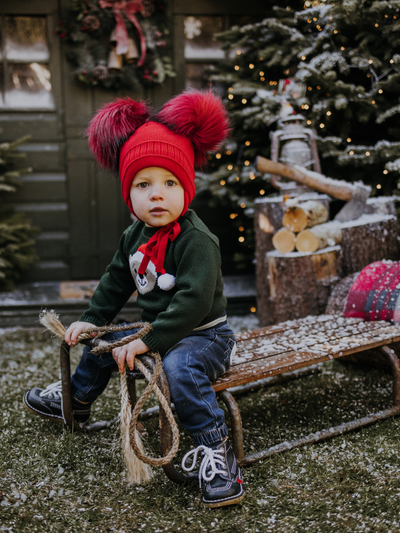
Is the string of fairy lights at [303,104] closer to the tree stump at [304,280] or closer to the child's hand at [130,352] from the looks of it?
the tree stump at [304,280]

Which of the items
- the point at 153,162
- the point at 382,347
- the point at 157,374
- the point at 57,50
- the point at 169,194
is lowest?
the point at 382,347

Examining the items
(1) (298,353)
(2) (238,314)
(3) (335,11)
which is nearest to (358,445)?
(1) (298,353)

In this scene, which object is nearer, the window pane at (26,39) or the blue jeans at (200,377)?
the blue jeans at (200,377)

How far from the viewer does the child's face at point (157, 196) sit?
1774 millimetres

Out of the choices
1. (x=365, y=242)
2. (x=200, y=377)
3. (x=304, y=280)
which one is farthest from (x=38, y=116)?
(x=200, y=377)

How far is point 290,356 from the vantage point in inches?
78.6

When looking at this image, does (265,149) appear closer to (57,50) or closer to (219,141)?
(57,50)

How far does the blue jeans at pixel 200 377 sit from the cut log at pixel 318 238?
1.36 metres

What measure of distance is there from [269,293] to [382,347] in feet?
4.25

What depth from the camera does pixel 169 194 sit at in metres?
1.79

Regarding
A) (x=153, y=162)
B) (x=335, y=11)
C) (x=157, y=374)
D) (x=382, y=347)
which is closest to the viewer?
(x=157, y=374)

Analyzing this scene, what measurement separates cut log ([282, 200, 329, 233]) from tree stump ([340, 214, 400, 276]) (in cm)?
18

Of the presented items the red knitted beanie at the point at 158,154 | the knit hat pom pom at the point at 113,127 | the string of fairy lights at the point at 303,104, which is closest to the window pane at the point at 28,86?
the string of fairy lights at the point at 303,104

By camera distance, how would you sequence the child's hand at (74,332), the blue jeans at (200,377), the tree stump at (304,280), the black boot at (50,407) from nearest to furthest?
the blue jeans at (200,377) < the child's hand at (74,332) < the black boot at (50,407) < the tree stump at (304,280)
